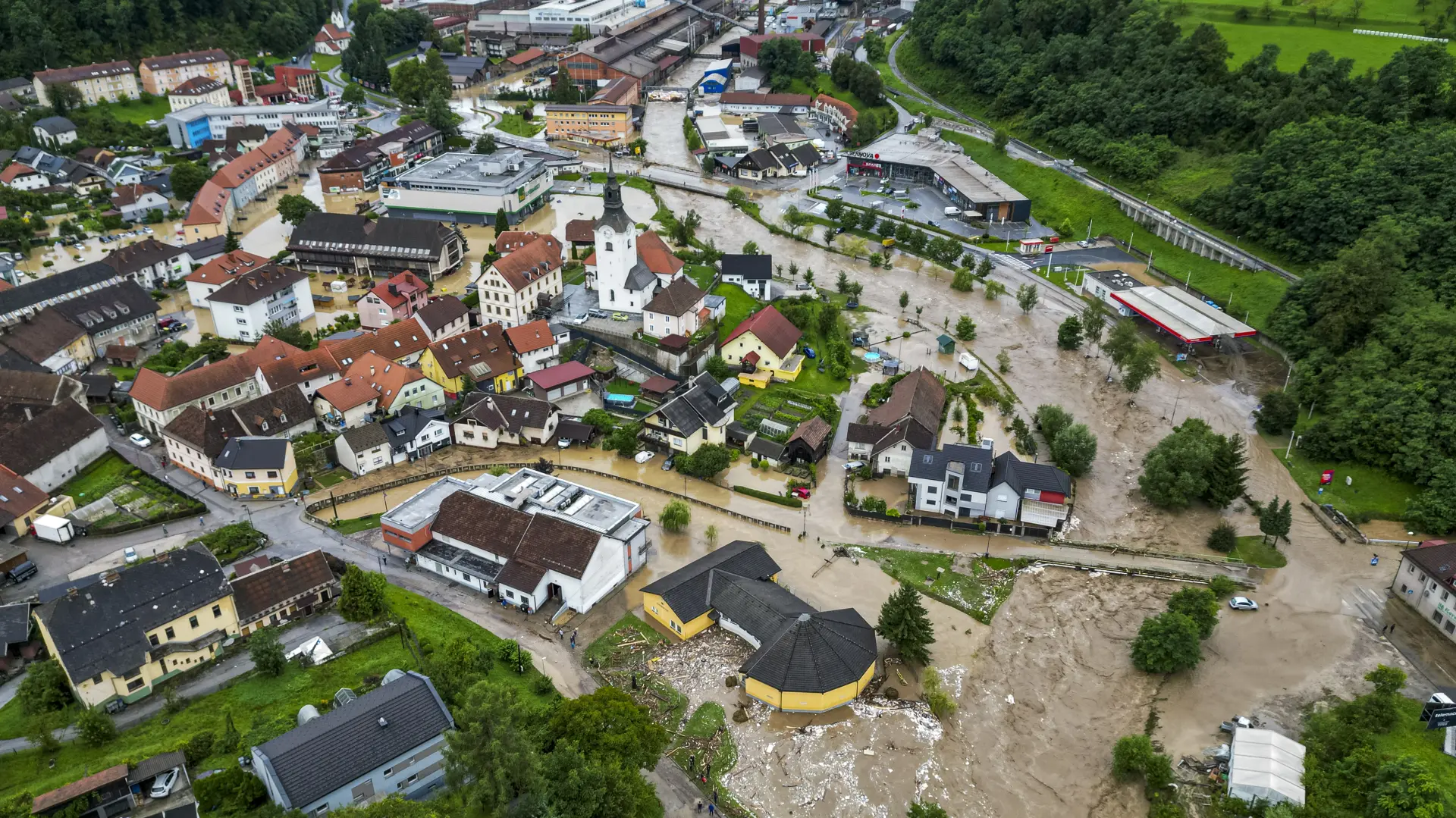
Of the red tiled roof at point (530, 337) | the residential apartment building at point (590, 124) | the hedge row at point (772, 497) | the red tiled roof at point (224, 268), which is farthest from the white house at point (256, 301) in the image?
the residential apartment building at point (590, 124)

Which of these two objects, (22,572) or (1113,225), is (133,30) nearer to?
(22,572)

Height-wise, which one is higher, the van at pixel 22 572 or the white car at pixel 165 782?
the white car at pixel 165 782

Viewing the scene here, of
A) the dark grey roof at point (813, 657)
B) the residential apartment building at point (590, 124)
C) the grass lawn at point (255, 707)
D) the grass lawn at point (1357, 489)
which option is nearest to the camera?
the grass lawn at point (255, 707)

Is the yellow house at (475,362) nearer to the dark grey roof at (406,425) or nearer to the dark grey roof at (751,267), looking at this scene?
the dark grey roof at (406,425)

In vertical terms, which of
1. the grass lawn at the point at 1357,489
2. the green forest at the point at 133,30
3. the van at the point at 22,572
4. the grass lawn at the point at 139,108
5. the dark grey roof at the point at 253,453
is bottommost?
the grass lawn at the point at 1357,489

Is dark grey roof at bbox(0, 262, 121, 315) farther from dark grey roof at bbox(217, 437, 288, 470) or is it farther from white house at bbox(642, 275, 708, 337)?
white house at bbox(642, 275, 708, 337)

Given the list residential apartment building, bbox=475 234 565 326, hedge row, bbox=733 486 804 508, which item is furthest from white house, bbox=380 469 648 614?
residential apartment building, bbox=475 234 565 326

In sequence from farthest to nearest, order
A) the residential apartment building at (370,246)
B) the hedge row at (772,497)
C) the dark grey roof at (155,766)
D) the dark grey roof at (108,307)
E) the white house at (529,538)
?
the residential apartment building at (370,246), the dark grey roof at (108,307), the hedge row at (772,497), the white house at (529,538), the dark grey roof at (155,766)

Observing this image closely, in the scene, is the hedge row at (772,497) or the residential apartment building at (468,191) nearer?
the hedge row at (772,497)

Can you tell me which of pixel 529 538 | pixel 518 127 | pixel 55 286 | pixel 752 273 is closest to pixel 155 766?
pixel 529 538
